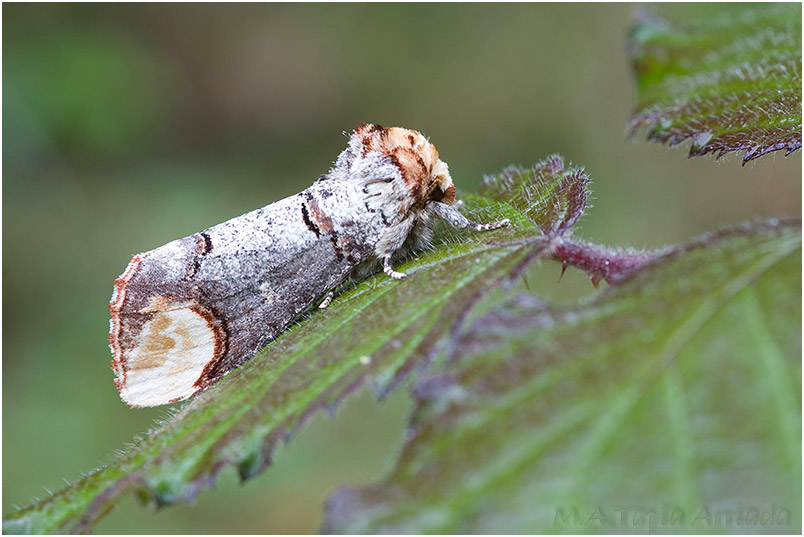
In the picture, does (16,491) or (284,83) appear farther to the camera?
(284,83)

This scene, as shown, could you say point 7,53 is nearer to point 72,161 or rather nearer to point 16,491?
point 72,161

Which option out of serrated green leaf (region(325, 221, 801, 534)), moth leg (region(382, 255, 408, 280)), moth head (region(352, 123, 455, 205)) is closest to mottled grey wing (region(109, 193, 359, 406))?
moth leg (region(382, 255, 408, 280))

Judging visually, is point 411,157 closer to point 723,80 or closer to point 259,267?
point 259,267

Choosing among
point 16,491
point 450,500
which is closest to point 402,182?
point 450,500

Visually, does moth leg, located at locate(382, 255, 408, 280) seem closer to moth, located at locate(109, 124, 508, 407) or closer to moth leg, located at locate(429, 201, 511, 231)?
moth, located at locate(109, 124, 508, 407)

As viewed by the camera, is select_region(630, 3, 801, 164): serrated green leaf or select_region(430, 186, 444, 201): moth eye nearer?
select_region(630, 3, 801, 164): serrated green leaf

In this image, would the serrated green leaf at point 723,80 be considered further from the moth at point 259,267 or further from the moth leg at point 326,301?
the moth leg at point 326,301

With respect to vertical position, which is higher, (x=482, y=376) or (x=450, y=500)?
(x=482, y=376)
